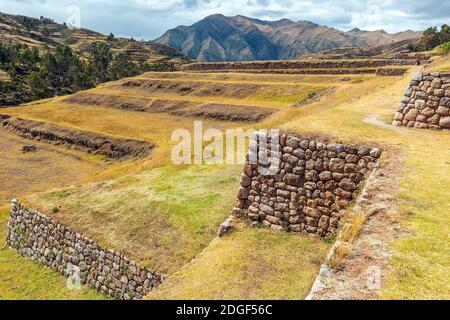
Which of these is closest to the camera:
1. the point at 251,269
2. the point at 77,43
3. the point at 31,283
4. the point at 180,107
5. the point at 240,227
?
the point at 251,269

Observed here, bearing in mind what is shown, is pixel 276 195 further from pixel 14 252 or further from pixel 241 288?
pixel 14 252

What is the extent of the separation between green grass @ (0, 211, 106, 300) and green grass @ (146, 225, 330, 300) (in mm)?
5949

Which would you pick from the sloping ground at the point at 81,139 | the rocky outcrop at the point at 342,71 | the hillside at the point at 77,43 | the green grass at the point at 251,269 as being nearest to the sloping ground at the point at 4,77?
the sloping ground at the point at 81,139

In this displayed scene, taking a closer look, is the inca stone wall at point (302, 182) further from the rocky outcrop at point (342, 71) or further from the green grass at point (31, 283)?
the rocky outcrop at point (342, 71)

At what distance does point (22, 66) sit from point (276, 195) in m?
120

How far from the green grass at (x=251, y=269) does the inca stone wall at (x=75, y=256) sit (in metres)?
2.98

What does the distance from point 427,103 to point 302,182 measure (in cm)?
697

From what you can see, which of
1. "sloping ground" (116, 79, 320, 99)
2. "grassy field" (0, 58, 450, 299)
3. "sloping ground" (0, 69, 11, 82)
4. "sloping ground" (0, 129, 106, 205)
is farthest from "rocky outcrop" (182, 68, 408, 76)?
"sloping ground" (0, 69, 11, 82)

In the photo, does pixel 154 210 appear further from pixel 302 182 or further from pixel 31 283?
pixel 302 182

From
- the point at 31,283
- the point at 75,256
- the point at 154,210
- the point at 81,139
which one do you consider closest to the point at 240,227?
the point at 154,210

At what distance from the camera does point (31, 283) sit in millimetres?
15156

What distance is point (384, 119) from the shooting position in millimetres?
16250
